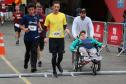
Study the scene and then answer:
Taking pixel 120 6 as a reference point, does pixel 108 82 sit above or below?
below

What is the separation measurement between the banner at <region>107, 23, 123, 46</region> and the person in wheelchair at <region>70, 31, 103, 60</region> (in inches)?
182

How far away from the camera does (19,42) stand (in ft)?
69.8

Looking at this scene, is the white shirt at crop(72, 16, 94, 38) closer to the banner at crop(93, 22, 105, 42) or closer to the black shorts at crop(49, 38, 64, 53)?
the black shorts at crop(49, 38, 64, 53)

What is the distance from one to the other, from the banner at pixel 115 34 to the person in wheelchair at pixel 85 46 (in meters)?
4.61

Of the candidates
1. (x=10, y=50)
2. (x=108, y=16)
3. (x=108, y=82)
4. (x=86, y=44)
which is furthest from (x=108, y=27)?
(x=108, y=16)

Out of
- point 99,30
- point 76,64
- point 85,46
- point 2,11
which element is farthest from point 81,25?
point 2,11

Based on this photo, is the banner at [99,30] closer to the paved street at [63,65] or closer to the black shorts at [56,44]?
the paved street at [63,65]

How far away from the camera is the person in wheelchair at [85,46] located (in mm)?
12922

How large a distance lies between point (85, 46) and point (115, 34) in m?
5.07

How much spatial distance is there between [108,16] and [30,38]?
69.8ft

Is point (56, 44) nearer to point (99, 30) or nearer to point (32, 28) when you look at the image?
point (32, 28)

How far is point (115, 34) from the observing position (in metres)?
18.1

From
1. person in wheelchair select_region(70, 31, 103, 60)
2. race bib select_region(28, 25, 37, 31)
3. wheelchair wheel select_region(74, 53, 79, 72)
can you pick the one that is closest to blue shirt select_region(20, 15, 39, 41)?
race bib select_region(28, 25, 37, 31)

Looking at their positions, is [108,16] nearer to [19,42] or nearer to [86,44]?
[19,42]
